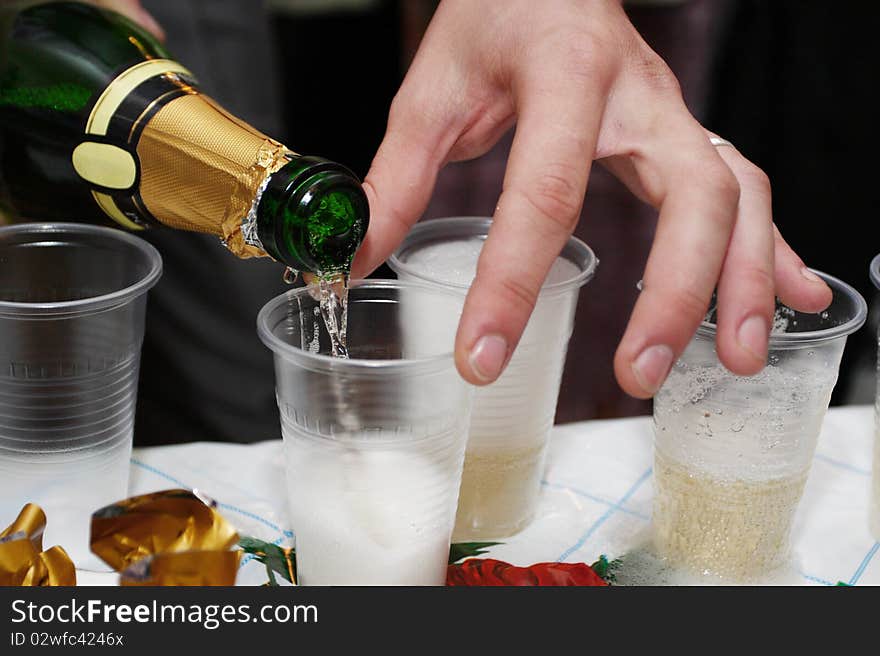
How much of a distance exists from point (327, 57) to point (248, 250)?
2.40 m

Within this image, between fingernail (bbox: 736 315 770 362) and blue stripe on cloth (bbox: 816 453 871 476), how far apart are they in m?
0.40

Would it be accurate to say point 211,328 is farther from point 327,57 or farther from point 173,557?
point 327,57

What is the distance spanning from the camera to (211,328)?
65.3 inches

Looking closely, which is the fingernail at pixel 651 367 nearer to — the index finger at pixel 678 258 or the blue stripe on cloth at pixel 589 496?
the index finger at pixel 678 258

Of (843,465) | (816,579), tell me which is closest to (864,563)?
(816,579)

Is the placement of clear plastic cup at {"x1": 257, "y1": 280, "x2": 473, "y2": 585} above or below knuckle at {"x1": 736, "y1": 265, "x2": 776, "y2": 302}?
below

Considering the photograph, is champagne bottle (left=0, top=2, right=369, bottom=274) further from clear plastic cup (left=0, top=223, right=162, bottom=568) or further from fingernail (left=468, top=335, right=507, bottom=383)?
fingernail (left=468, top=335, right=507, bottom=383)

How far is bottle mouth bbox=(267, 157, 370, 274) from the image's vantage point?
0.81 m

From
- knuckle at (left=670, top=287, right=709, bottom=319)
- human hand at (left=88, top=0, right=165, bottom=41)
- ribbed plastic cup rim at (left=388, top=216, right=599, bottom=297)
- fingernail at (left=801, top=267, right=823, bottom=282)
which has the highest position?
human hand at (left=88, top=0, right=165, bottom=41)

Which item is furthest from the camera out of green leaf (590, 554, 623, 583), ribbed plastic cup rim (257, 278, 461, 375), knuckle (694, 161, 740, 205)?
green leaf (590, 554, 623, 583)

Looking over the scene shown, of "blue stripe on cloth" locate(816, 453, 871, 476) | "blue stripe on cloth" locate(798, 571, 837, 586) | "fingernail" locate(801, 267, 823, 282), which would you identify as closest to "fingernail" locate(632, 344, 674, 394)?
"fingernail" locate(801, 267, 823, 282)

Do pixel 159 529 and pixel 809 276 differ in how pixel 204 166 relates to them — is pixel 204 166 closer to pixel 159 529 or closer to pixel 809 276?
pixel 159 529

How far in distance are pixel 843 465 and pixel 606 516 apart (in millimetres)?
301

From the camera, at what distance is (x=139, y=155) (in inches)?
37.0
